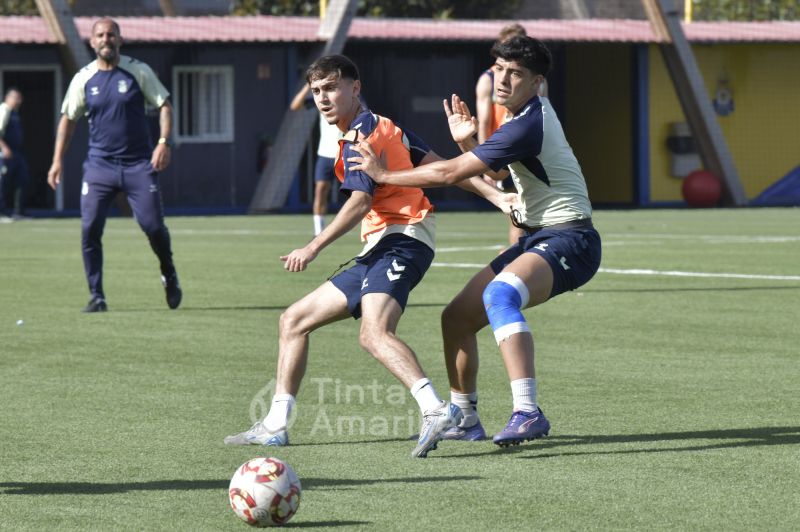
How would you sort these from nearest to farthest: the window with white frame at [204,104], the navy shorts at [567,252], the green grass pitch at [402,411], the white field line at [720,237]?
the green grass pitch at [402,411], the navy shorts at [567,252], the white field line at [720,237], the window with white frame at [204,104]

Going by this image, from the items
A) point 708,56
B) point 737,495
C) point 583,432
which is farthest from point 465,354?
point 708,56

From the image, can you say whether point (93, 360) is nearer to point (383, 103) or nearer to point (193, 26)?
point (193, 26)

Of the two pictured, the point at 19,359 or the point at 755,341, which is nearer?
the point at 19,359

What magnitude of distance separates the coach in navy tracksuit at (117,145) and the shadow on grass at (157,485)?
6895 millimetres

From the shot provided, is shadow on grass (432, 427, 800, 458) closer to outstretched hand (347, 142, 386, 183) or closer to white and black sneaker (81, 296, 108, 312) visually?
outstretched hand (347, 142, 386, 183)

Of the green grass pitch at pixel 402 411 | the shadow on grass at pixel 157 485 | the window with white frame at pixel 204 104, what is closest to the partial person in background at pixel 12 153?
the window with white frame at pixel 204 104

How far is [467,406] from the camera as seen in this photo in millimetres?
7496

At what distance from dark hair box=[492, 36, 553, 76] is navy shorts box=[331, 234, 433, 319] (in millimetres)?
910

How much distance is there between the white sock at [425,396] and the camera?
693 cm

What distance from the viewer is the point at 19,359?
1034 cm

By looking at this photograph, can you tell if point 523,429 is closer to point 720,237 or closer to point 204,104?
point 720,237

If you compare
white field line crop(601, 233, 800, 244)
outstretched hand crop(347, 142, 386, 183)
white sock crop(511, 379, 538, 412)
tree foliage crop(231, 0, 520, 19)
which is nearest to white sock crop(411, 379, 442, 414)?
white sock crop(511, 379, 538, 412)

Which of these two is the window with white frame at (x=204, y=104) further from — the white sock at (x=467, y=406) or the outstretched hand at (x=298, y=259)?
the outstretched hand at (x=298, y=259)

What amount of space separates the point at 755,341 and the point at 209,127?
79.6 feet
